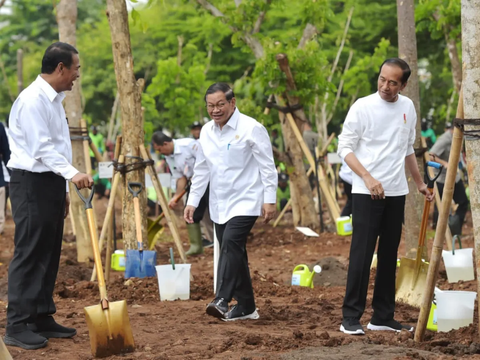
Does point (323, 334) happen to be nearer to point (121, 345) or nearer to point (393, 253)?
point (393, 253)

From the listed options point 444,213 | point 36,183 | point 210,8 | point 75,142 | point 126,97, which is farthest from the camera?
point 210,8

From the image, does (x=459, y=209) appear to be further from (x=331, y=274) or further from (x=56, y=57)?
(x=56, y=57)

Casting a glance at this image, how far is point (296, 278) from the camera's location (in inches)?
353

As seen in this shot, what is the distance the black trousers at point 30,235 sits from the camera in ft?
18.6

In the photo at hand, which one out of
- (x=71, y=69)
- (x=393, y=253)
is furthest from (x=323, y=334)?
(x=71, y=69)

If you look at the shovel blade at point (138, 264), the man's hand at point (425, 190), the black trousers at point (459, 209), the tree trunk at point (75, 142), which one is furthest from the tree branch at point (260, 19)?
the man's hand at point (425, 190)

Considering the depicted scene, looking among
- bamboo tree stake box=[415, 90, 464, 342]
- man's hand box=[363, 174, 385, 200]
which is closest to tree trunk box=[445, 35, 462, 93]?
man's hand box=[363, 174, 385, 200]

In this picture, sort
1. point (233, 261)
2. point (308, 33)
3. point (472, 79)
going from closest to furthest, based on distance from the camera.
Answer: point (472, 79)
point (233, 261)
point (308, 33)

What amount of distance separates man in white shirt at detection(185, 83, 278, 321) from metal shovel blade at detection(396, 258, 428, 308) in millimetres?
1274

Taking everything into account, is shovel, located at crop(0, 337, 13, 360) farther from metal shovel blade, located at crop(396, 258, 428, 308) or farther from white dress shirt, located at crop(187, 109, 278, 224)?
metal shovel blade, located at crop(396, 258, 428, 308)

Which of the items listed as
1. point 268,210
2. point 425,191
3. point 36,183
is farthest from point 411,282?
point 36,183

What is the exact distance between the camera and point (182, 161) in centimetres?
1221

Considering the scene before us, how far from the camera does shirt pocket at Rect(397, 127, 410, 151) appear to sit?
6062mm

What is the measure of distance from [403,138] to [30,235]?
2.66 m
